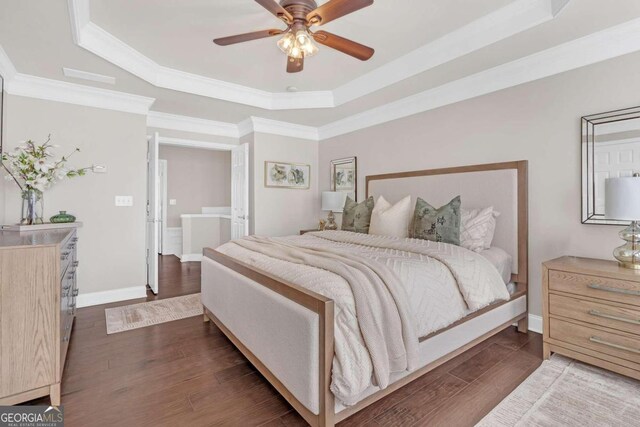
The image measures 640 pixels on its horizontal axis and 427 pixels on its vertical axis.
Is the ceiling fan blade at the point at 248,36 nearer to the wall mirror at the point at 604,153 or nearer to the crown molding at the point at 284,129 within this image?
the crown molding at the point at 284,129

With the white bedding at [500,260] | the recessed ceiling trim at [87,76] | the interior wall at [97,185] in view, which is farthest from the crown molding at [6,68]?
the white bedding at [500,260]

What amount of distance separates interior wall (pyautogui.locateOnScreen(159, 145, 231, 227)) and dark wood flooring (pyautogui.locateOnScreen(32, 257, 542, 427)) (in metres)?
4.38

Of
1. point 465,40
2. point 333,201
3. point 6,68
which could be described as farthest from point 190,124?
point 465,40

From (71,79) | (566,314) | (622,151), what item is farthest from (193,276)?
(622,151)

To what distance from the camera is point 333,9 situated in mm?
1855

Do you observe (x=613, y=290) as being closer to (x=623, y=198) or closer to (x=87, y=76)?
(x=623, y=198)

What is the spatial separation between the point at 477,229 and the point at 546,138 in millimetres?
974

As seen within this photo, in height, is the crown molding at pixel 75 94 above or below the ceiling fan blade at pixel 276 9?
above

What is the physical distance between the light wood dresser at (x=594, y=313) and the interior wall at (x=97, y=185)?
420 centimetres

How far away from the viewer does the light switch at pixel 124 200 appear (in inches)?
144

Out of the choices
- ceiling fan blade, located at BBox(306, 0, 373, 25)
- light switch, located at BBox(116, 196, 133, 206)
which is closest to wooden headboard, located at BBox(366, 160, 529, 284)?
ceiling fan blade, located at BBox(306, 0, 373, 25)

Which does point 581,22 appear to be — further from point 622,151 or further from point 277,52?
point 277,52

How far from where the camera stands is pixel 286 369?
A: 158 cm

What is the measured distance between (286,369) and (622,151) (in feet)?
9.15
